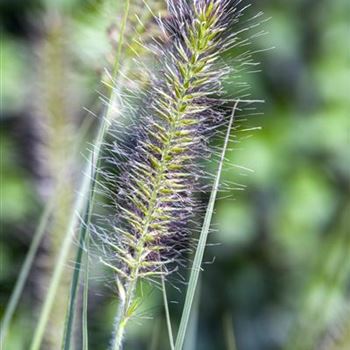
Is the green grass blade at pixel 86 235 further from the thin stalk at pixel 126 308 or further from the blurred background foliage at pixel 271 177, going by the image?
the blurred background foliage at pixel 271 177

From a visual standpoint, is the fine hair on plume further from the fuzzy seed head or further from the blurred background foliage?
the blurred background foliage

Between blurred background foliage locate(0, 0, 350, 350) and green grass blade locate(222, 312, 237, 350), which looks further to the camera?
blurred background foliage locate(0, 0, 350, 350)

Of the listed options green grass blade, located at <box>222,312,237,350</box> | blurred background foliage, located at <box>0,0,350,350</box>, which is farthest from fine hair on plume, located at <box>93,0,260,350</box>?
blurred background foliage, located at <box>0,0,350,350</box>

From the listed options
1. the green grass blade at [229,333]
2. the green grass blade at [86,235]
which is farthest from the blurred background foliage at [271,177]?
the green grass blade at [86,235]

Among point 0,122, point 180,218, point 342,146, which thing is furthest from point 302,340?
point 342,146

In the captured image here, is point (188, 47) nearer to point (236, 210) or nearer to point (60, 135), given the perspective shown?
point (60, 135)

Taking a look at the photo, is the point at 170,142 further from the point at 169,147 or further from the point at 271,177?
the point at 271,177

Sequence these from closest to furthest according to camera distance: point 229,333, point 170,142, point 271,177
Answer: point 170,142
point 229,333
point 271,177

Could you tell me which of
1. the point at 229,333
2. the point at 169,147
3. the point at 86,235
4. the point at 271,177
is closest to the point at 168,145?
the point at 169,147

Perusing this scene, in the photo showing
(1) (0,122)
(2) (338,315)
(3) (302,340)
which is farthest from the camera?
(1) (0,122)
